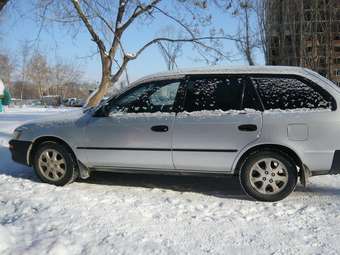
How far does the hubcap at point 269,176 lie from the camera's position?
17.0ft

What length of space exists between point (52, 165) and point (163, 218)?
87.9 inches

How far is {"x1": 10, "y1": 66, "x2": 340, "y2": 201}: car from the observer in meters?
5.08

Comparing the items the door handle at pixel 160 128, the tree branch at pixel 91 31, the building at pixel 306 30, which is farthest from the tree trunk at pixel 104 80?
the building at pixel 306 30

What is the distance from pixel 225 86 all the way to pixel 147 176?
2.10m

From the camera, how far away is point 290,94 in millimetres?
5199

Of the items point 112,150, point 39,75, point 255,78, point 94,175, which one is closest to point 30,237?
point 112,150

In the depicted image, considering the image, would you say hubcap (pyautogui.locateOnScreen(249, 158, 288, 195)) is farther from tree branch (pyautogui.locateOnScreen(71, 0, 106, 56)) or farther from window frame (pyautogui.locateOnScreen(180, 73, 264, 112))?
tree branch (pyautogui.locateOnScreen(71, 0, 106, 56))

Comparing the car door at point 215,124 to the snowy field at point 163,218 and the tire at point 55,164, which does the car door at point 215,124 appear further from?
the tire at point 55,164

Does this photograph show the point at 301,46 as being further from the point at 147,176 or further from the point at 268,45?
the point at 147,176

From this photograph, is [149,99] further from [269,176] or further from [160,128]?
[269,176]

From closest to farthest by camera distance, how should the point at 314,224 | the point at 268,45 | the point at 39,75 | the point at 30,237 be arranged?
the point at 30,237
the point at 314,224
the point at 268,45
the point at 39,75

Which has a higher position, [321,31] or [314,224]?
[321,31]

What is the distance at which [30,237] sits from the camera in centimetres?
394

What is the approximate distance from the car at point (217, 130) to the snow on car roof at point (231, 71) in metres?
0.01
